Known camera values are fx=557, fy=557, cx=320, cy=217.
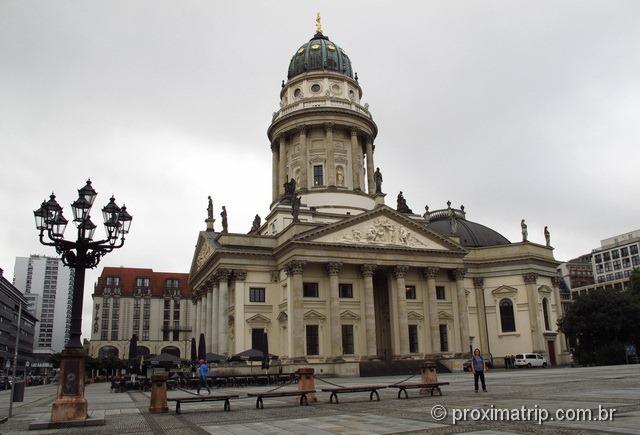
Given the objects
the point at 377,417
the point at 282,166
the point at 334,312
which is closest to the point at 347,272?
the point at 334,312

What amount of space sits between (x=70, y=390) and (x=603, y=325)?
50447mm

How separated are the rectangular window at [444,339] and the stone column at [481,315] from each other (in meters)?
6.55

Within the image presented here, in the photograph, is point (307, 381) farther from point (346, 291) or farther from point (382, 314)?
point (382, 314)

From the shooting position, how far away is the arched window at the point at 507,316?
59388mm

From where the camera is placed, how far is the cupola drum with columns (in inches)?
2419

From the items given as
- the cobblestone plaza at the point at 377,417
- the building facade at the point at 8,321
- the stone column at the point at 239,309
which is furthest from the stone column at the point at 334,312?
the building facade at the point at 8,321

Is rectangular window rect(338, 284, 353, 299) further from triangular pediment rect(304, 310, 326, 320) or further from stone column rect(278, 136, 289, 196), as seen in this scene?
stone column rect(278, 136, 289, 196)

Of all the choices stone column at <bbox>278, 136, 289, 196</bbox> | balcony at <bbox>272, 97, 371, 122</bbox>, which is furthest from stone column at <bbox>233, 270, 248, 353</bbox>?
balcony at <bbox>272, 97, 371, 122</bbox>

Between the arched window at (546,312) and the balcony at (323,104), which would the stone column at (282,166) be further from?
the arched window at (546,312)

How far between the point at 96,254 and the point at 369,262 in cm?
3550

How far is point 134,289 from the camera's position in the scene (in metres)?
106

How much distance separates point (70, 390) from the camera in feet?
54.9

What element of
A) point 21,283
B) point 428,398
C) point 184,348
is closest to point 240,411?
point 428,398

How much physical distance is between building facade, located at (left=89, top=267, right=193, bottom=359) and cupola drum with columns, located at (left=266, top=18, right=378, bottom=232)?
46.1 metres
